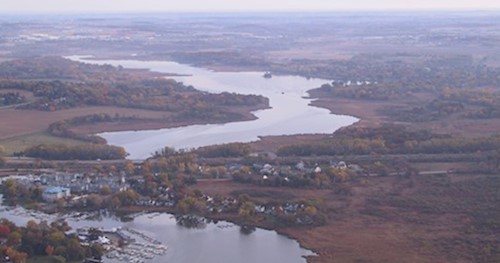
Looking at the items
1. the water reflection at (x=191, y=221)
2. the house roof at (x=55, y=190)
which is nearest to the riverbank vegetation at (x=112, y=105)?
the house roof at (x=55, y=190)

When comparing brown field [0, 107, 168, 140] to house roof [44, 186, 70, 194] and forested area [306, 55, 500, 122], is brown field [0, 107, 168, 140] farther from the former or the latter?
forested area [306, 55, 500, 122]

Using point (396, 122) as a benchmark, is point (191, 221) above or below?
below

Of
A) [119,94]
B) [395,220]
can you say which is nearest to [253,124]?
[119,94]

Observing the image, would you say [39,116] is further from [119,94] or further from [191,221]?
[191,221]

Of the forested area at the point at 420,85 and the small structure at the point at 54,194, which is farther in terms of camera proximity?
the forested area at the point at 420,85

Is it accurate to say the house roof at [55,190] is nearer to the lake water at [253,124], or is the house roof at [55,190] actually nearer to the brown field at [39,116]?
the lake water at [253,124]

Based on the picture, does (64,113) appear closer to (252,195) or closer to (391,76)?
(252,195)
